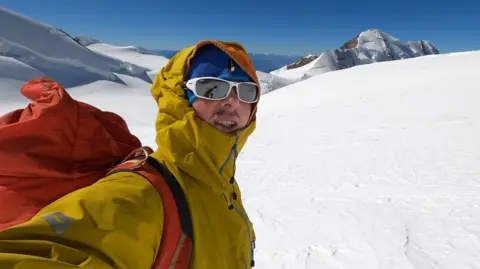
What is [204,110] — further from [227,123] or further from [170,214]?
[170,214]

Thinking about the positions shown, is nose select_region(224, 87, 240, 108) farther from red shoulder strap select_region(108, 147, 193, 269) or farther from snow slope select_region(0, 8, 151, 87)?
snow slope select_region(0, 8, 151, 87)

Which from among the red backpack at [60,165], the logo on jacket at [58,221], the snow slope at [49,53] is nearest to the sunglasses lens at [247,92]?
the red backpack at [60,165]

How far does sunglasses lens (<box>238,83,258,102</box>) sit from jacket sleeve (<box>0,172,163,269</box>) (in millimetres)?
594

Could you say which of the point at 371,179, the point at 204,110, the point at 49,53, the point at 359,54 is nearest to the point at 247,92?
the point at 204,110

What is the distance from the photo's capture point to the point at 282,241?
4008 mm

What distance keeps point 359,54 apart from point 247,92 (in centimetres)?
15801

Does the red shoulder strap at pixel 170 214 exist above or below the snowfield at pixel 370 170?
above

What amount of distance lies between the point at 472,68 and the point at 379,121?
312 inches

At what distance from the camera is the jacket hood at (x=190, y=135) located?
126cm

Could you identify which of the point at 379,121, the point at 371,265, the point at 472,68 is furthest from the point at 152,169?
the point at 472,68

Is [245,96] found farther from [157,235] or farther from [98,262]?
[98,262]

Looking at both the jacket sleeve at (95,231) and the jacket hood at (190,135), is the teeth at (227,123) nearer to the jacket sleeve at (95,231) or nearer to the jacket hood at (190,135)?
the jacket hood at (190,135)

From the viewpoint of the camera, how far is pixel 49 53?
35.3 metres

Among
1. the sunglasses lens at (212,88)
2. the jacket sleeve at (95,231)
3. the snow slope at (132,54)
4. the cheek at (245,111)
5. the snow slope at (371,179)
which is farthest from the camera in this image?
the snow slope at (132,54)
